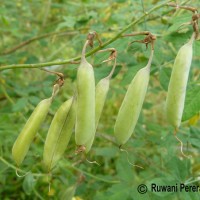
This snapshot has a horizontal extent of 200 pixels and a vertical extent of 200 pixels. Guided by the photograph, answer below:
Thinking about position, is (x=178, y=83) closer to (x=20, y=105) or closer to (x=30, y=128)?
(x=30, y=128)

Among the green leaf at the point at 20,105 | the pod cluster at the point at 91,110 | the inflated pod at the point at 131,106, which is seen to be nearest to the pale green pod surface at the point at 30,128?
the pod cluster at the point at 91,110

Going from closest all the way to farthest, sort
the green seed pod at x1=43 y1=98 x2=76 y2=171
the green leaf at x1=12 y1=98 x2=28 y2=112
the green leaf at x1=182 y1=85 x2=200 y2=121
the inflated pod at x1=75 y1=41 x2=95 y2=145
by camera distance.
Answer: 1. the inflated pod at x1=75 y1=41 x2=95 y2=145
2. the green seed pod at x1=43 y1=98 x2=76 y2=171
3. the green leaf at x1=182 y1=85 x2=200 y2=121
4. the green leaf at x1=12 y1=98 x2=28 y2=112

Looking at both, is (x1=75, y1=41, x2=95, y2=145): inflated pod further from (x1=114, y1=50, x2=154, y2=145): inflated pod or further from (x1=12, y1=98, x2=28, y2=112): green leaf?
→ (x1=12, y1=98, x2=28, y2=112): green leaf

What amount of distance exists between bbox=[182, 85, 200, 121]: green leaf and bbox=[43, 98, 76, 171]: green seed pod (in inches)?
19.3

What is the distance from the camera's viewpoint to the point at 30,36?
338 cm

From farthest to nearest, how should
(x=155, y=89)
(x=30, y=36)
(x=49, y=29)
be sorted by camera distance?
(x=49, y=29) → (x=30, y=36) → (x=155, y=89)

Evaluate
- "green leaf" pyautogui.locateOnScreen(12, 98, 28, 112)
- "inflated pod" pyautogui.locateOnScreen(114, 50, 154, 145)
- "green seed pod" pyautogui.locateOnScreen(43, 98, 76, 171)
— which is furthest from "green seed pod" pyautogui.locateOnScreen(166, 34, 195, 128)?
"green leaf" pyautogui.locateOnScreen(12, 98, 28, 112)

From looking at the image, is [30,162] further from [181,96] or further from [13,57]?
[181,96]

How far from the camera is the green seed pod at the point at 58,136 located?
1.49 meters

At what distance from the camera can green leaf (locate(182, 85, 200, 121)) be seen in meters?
1.64

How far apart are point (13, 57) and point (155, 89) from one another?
104cm

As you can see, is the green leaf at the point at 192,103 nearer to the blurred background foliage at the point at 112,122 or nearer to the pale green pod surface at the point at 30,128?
the blurred background foliage at the point at 112,122

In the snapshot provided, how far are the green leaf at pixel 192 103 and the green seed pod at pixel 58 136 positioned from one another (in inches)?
19.3

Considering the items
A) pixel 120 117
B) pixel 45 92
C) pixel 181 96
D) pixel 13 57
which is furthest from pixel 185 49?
pixel 13 57
